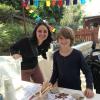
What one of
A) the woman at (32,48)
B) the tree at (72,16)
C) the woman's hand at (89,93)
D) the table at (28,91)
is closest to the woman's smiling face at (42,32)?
the woman at (32,48)

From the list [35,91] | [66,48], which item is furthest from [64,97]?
[66,48]

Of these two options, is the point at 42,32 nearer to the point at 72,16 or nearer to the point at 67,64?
the point at 67,64

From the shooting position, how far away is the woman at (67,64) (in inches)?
89.7

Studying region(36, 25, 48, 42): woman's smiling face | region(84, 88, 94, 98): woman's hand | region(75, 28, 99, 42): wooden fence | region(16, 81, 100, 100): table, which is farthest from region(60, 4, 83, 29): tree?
region(84, 88, 94, 98): woman's hand

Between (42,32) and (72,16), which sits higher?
(42,32)

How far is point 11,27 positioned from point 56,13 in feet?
14.6

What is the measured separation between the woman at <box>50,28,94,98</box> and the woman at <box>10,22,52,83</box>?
1.94ft

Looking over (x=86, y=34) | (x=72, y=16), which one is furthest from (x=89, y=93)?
(x=72, y=16)

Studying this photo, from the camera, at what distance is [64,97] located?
6.82 ft

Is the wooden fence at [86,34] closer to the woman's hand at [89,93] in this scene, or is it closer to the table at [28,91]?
the table at [28,91]

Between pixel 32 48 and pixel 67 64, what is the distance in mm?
791

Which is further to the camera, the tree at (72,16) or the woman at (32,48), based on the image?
the tree at (72,16)

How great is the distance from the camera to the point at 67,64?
7.90 ft

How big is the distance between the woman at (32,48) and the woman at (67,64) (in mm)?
590
